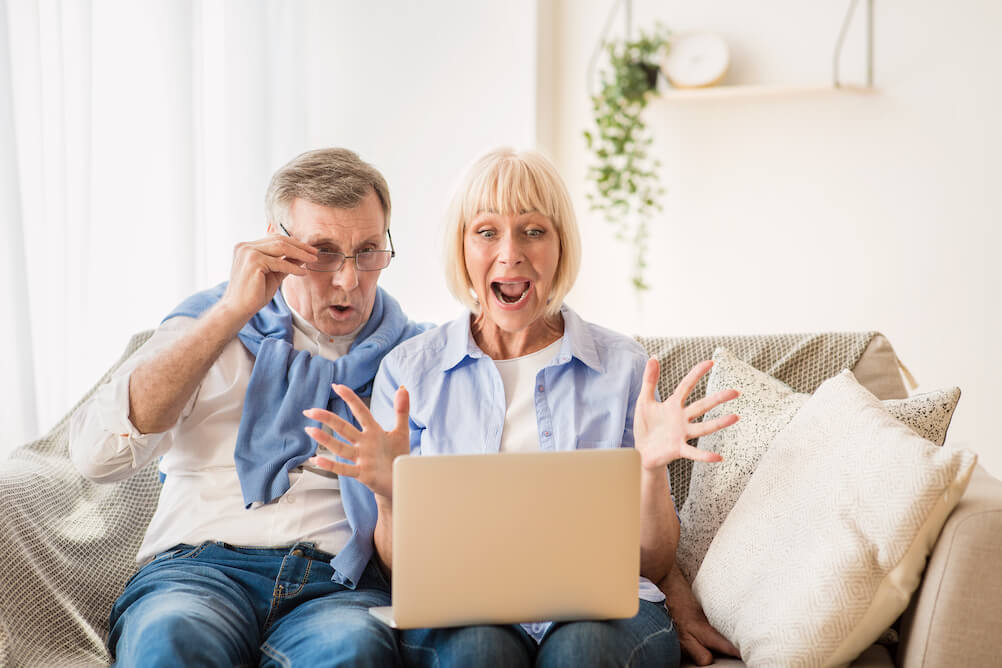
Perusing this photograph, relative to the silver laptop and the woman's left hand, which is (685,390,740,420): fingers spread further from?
the silver laptop

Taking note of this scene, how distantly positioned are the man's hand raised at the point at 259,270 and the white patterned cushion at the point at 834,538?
905 millimetres

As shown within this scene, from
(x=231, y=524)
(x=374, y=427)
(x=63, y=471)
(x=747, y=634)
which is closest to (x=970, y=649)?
(x=747, y=634)

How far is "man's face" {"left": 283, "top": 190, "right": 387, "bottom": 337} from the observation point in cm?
185

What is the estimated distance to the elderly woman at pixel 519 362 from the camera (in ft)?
5.54

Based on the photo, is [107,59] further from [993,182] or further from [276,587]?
[993,182]

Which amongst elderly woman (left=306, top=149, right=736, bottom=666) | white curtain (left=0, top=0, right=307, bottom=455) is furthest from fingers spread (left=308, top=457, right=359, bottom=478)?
white curtain (left=0, top=0, right=307, bottom=455)

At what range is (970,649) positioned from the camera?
53.5 inches

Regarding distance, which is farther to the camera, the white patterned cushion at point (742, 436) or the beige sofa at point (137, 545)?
the white patterned cushion at point (742, 436)

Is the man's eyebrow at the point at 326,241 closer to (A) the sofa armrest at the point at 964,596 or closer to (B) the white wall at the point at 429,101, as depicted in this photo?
(A) the sofa armrest at the point at 964,596

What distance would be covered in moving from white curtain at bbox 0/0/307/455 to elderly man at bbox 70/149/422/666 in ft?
1.72

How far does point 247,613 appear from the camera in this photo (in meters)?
1.60

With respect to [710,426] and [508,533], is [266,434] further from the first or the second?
[710,426]

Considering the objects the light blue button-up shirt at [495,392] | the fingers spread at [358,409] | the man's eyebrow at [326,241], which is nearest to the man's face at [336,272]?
the man's eyebrow at [326,241]

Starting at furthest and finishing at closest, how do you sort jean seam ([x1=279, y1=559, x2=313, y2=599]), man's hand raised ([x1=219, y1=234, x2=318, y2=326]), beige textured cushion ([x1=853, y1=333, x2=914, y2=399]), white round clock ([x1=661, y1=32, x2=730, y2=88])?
white round clock ([x1=661, y1=32, x2=730, y2=88]) < beige textured cushion ([x1=853, y1=333, x2=914, y2=399]) < man's hand raised ([x1=219, y1=234, x2=318, y2=326]) < jean seam ([x1=279, y1=559, x2=313, y2=599])
